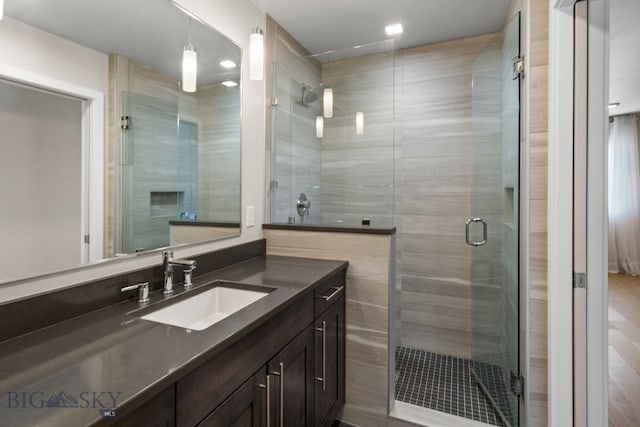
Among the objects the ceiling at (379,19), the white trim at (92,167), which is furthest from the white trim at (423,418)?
the ceiling at (379,19)

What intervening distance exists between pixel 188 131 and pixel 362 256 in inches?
44.4

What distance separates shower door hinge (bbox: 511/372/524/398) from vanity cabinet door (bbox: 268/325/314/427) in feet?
3.43

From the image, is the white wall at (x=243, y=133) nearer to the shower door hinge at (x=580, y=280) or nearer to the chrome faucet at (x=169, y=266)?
the chrome faucet at (x=169, y=266)

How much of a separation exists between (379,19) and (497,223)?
158 cm

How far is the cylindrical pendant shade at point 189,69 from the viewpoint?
1.55m

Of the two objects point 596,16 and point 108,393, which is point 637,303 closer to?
point 596,16

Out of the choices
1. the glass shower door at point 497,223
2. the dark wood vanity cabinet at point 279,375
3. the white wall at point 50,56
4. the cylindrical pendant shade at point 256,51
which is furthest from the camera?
the glass shower door at point 497,223

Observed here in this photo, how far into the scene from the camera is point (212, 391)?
0.87 meters

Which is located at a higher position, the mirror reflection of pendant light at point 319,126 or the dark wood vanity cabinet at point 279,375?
the mirror reflection of pendant light at point 319,126

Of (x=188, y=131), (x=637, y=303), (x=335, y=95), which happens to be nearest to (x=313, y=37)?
(x=335, y=95)

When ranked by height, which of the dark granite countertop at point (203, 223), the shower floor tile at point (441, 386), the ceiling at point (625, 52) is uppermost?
the ceiling at point (625, 52)

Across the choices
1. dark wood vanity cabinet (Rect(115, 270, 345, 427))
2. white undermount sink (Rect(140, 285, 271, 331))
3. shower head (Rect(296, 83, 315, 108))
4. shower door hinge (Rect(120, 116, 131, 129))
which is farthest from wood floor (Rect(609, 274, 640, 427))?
shower door hinge (Rect(120, 116, 131, 129))

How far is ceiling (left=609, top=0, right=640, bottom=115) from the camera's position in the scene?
2.28 m

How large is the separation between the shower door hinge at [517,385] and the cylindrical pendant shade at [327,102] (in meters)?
1.91
